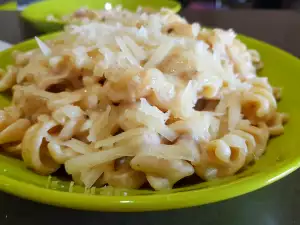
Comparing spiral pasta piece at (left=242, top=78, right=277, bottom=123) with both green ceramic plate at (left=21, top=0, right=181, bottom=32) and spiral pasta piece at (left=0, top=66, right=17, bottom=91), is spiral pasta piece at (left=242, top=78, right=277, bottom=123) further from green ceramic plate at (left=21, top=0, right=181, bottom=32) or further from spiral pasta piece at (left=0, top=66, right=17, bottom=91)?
green ceramic plate at (left=21, top=0, right=181, bottom=32)

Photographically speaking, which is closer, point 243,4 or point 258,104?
point 258,104

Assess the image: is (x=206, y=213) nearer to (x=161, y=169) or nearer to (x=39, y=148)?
(x=161, y=169)

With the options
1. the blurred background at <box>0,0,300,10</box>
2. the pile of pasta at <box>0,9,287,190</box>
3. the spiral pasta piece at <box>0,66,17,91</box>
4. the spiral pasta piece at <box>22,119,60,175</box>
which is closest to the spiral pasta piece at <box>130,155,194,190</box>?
the pile of pasta at <box>0,9,287,190</box>

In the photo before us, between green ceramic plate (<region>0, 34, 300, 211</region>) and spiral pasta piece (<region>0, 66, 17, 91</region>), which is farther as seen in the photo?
spiral pasta piece (<region>0, 66, 17, 91</region>)

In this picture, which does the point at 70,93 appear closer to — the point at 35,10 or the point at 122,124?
the point at 122,124

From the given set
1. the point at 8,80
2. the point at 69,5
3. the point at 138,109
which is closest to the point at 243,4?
the point at 69,5

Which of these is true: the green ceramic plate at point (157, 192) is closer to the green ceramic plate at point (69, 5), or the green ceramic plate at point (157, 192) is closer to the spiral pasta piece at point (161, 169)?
the spiral pasta piece at point (161, 169)

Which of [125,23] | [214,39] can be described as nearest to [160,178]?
[214,39]
